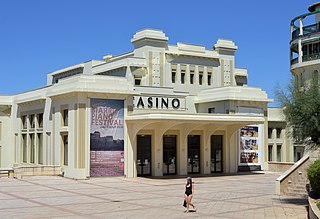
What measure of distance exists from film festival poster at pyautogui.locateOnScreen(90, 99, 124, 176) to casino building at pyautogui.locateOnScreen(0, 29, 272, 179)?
0.07 m

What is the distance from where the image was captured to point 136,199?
24656mm

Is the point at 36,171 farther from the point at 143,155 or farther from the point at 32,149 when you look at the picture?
the point at 32,149

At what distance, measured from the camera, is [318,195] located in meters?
20.4

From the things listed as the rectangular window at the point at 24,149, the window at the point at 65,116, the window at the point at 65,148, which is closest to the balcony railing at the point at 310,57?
the window at the point at 65,116

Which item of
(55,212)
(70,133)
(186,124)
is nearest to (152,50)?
(186,124)

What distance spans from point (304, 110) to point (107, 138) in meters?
18.9

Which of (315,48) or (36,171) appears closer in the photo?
(36,171)

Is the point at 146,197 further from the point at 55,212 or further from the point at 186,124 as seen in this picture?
the point at 186,124

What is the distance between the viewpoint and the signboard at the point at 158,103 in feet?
128

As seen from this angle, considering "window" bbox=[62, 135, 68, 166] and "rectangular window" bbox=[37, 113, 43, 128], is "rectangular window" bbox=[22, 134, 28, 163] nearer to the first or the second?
"rectangular window" bbox=[37, 113, 43, 128]

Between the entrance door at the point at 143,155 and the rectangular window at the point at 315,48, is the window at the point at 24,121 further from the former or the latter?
the rectangular window at the point at 315,48


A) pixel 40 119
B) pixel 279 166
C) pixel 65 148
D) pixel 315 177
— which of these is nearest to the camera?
pixel 315 177

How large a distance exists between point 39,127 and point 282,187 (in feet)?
81.8

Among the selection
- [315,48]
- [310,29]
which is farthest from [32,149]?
[310,29]
